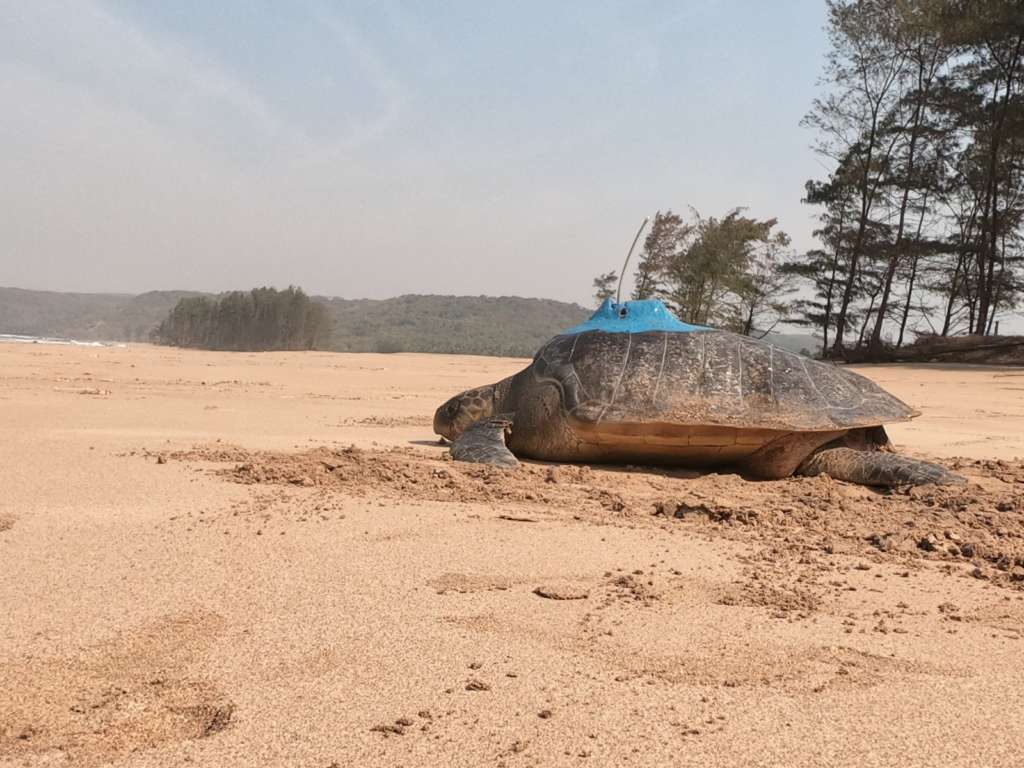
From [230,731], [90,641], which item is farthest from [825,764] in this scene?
[90,641]

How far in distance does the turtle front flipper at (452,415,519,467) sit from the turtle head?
0.61 ft

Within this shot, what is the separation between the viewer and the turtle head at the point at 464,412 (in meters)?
7.20

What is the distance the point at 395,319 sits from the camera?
104 meters

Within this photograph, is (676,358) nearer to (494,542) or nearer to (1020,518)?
(1020,518)

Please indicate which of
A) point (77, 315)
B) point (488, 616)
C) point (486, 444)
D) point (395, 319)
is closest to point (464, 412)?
point (486, 444)

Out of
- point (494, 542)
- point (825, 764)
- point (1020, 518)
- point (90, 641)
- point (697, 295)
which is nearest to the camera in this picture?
point (825, 764)

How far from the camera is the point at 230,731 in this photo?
6.23ft

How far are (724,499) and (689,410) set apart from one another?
0.99 meters

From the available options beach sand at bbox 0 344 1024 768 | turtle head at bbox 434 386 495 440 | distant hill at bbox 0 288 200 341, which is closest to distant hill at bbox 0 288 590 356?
distant hill at bbox 0 288 200 341

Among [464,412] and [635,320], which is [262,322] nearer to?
[464,412]

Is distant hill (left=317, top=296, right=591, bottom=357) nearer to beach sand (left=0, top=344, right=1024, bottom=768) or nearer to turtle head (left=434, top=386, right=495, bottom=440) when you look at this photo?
turtle head (left=434, top=386, right=495, bottom=440)

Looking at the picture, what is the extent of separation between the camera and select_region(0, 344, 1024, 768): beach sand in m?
1.91

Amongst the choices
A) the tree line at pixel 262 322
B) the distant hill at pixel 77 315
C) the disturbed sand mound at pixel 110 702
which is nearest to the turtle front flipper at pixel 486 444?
the disturbed sand mound at pixel 110 702

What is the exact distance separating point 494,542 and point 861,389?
394 centimetres
